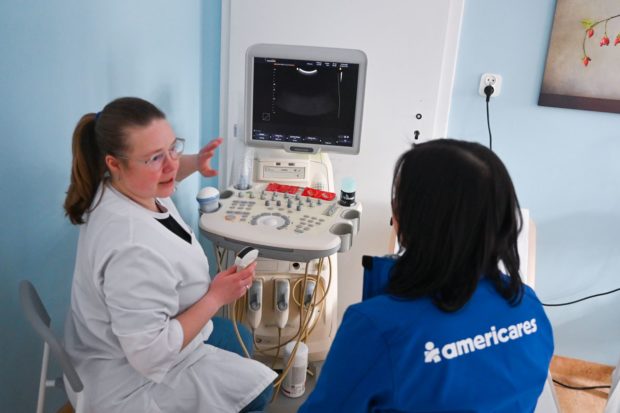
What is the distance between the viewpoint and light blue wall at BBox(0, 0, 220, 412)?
126cm

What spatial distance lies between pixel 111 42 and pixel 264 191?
26.6 inches

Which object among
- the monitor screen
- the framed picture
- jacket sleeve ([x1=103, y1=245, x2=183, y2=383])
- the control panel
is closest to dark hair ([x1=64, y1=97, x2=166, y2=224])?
jacket sleeve ([x1=103, y1=245, x2=183, y2=383])

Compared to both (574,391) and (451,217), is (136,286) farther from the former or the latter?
(574,391)

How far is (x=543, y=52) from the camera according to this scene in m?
2.04

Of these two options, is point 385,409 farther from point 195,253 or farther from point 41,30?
point 41,30

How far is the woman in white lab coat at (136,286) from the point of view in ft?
3.60

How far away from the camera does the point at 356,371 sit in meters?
0.87

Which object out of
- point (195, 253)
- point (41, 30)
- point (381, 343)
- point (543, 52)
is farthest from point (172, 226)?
point (543, 52)

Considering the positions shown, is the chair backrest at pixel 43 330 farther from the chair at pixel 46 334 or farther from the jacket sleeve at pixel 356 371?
the jacket sleeve at pixel 356 371

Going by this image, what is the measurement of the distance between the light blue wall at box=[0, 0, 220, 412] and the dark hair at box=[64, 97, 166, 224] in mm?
214

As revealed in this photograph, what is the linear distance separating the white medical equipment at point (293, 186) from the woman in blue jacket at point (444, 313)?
2.46 ft

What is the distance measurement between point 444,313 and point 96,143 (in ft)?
2.61

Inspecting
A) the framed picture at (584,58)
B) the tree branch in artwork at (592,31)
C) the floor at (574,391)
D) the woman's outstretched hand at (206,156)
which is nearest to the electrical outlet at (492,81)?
the framed picture at (584,58)

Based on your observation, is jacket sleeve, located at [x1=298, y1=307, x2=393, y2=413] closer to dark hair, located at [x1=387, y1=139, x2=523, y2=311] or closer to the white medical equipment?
dark hair, located at [x1=387, y1=139, x2=523, y2=311]
